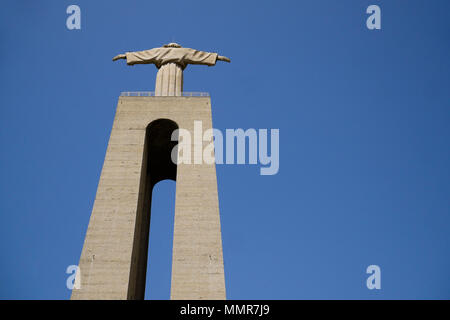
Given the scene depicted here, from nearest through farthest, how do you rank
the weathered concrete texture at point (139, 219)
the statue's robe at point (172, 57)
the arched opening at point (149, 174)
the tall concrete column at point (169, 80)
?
1. the weathered concrete texture at point (139, 219)
2. the arched opening at point (149, 174)
3. the tall concrete column at point (169, 80)
4. the statue's robe at point (172, 57)

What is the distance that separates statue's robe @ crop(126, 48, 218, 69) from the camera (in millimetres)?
23391

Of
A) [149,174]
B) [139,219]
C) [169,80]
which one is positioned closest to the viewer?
[139,219]

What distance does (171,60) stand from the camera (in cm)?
2334

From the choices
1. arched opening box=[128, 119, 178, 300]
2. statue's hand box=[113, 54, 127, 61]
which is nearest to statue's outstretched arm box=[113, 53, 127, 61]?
statue's hand box=[113, 54, 127, 61]

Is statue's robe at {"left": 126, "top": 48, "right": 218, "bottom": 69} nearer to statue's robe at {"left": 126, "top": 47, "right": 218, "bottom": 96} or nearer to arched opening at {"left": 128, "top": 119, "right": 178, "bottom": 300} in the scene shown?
statue's robe at {"left": 126, "top": 47, "right": 218, "bottom": 96}

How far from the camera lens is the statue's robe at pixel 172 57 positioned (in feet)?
76.7

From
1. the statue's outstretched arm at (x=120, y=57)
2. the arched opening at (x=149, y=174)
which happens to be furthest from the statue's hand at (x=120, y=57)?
the arched opening at (x=149, y=174)

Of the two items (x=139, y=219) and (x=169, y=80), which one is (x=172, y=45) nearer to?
(x=169, y=80)

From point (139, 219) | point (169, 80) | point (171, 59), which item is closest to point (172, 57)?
point (171, 59)

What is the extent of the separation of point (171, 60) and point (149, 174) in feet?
17.3

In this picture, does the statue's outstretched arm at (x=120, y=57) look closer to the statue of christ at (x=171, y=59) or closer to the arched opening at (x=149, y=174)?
the statue of christ at (x=171, y=59)
